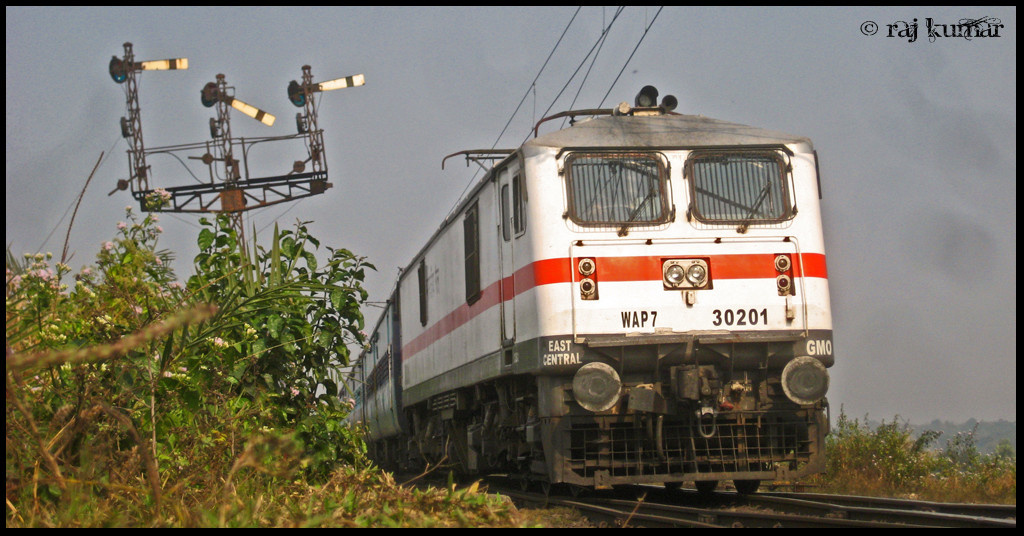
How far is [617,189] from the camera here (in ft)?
28.9

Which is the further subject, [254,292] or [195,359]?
[254,292]

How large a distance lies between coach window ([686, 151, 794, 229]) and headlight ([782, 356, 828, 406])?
127 cm

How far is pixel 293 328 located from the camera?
8.68m

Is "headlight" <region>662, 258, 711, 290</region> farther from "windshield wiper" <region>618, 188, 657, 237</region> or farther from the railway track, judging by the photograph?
the railway track

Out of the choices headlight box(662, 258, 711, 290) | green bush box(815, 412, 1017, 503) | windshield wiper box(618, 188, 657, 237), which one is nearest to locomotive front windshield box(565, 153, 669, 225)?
windshield wiper box(618, 188, 657, 237)

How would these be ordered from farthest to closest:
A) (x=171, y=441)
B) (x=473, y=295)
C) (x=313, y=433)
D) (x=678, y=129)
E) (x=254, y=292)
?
(x=473, y=295) < (x=678, y=129) < (x=313, y=433) < (x=254, y=292) < (x=171, y=441)

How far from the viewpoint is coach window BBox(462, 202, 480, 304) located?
34.6 feet

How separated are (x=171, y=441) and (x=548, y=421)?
10.0ft

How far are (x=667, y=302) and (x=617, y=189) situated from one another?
1.07 m

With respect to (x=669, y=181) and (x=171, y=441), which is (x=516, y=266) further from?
(x=171, y=441)

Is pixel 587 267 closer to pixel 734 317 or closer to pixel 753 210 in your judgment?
pixel 734 317

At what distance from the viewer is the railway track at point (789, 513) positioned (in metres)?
6.77

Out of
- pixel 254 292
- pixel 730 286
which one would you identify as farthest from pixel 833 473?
pixel 254 292

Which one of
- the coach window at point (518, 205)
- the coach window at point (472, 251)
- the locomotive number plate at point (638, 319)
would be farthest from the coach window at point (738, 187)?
the coach window at point (472, 251)
